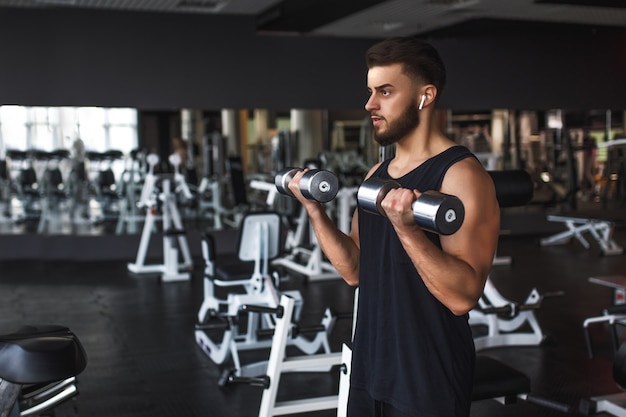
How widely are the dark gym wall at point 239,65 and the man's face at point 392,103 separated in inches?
237

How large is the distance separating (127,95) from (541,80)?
4.73m

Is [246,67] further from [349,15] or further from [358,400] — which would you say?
[358,400]

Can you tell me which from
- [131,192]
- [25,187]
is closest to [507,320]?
[131,192]

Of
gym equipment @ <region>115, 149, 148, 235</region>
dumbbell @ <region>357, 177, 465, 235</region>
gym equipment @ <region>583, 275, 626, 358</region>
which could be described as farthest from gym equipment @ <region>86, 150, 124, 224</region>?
dumbbell @ <region>357, 177, 465, 235</region>

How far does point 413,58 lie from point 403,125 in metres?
0.14

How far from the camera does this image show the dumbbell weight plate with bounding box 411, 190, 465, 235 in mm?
1131

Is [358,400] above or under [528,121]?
under

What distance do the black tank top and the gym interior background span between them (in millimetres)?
960

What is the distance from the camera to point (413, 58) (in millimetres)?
1464

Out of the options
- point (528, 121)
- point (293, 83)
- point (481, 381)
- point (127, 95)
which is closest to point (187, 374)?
point (481, 381)

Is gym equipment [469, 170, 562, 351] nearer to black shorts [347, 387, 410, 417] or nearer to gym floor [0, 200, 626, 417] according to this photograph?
gym floor [0, 200, 626, 417]

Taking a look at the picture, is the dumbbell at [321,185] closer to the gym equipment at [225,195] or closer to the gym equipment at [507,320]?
the gym equipment at [507,320]

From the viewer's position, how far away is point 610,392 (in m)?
3.49

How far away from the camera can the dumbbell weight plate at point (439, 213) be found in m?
1.13
